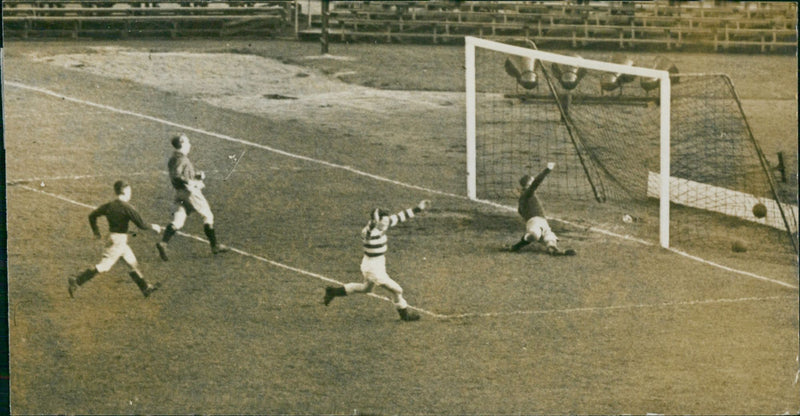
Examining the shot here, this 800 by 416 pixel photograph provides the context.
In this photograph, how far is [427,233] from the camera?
12680mm

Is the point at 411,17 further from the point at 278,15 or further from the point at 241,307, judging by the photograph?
the point at 241,307

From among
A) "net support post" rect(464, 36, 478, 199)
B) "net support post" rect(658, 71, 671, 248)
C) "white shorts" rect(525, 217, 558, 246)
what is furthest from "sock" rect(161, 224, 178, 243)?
"net support post" rect(658, 71, 671, 248)

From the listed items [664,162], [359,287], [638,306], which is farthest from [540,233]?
[359,287]

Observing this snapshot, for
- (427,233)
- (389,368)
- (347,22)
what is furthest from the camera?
(347,22)

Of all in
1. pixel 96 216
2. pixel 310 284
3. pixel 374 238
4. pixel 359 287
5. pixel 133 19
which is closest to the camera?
pixel 374 238

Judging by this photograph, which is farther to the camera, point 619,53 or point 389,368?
point 619,53

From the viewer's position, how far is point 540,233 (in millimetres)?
12672

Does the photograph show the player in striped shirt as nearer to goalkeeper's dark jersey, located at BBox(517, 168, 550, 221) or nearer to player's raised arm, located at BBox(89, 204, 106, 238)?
goalkeeper's dark jersey, located at BBox(517, 168, 550, 221)

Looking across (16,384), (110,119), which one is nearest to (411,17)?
(110,119)

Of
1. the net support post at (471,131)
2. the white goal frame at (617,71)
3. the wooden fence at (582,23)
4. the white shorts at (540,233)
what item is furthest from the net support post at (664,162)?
the net support post at (471,131)

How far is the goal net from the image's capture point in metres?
12.9

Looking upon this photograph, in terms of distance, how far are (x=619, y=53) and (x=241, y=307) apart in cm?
491

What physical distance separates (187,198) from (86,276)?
1.26 metres

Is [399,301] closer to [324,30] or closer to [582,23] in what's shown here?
[324,30]
